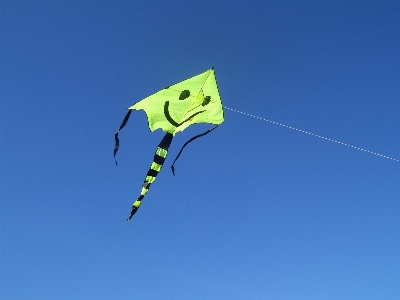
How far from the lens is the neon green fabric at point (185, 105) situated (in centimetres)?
718

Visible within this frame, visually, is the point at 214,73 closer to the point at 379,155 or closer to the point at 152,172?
the point at 152,172

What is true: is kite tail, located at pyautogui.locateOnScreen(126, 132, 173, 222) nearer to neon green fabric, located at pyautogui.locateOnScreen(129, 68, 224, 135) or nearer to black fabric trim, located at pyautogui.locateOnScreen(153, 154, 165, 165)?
black fabric trim, located at pyautogui.locateOnScreen(153, 154, 165, 165)

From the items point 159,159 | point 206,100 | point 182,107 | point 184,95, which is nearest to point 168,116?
point 182,107

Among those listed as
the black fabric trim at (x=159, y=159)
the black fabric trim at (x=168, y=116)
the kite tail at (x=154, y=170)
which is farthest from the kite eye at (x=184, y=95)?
the black fabric trim at (x=159, y=159)

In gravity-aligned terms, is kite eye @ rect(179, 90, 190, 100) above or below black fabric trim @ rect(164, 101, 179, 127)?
above

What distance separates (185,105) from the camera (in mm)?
7539

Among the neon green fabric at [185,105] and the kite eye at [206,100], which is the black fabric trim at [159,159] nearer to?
the neon green fabric at [185,105]

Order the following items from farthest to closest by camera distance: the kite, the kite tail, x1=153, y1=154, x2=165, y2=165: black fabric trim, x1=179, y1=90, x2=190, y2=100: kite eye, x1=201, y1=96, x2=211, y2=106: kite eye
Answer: x1=201, y1=96, x2=211, y2=106: kite eye → x1=179, y1=90, x2=190, y2=100: kite eye → the kite → x1=153, y1=154, x2=165, y2=165: black fabric trim → the kite tail

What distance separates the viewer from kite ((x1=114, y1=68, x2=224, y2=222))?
7113 mm

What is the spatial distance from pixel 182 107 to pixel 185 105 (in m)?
0.09

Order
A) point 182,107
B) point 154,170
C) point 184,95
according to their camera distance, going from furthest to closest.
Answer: point 182,107 → point 184,95 → point 154,170

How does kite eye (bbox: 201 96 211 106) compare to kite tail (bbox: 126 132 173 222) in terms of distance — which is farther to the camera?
kite eye (bbox: 201 96 211 106)

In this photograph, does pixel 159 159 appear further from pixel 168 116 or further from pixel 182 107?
pixel 182 107

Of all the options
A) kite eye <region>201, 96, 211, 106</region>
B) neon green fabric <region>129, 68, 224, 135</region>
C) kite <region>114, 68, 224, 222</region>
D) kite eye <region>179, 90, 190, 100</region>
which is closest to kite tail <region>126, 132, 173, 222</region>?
kite <region>114, 68, 224, 222</region>
